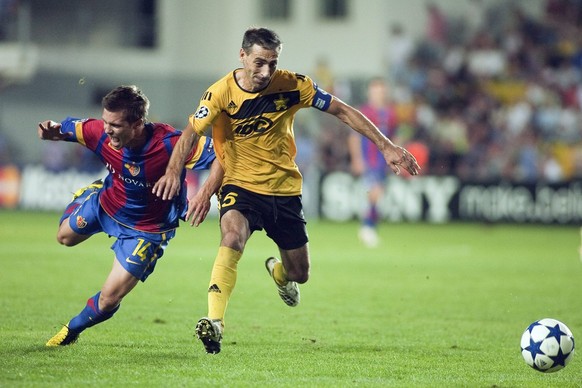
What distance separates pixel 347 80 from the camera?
30.6 m

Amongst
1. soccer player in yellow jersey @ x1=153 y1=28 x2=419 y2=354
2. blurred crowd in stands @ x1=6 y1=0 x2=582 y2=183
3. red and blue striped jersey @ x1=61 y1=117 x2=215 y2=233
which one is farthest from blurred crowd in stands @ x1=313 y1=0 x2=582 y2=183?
red and blue striped jersey @ x1=61 y1=117 x2=215 y2=233

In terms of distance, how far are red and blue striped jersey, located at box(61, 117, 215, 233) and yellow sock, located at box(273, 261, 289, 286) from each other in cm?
127

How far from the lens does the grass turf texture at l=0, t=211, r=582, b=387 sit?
6.43 meters

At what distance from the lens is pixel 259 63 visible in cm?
714

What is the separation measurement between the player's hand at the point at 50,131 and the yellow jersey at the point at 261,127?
1045 millimetres

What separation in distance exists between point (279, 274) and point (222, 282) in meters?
1.65

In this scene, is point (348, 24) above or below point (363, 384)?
above

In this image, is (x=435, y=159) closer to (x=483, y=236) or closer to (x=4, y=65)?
(x=483, y=236)

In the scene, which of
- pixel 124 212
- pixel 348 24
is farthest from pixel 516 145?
pixel 124 212

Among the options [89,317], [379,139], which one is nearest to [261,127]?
[379,139]

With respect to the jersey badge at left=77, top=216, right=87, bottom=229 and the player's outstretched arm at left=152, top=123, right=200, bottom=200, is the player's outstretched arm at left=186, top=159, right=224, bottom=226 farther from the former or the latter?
the jersey badge at left=77, top=216, right=87, bottom=229

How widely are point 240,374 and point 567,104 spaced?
2163 centimetres

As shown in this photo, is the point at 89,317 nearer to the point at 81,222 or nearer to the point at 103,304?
the point at 103,304

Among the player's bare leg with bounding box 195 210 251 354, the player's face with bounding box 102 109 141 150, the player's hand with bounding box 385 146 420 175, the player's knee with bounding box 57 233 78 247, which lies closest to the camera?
the player's bare leg with bounding box 195 210 251 354
